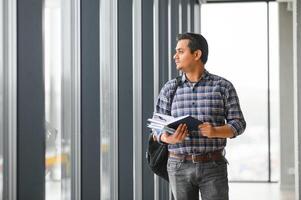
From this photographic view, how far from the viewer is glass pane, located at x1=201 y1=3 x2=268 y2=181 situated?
1124 centimetres

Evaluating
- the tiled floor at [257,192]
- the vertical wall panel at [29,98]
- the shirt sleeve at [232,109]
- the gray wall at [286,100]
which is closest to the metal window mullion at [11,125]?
the vertical wall panel at [29,98]

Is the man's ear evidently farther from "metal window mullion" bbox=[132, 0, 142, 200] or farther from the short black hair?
"metal window mullion" bbox=[132, 0, 142, 200]

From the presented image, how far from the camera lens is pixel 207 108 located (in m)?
3.18

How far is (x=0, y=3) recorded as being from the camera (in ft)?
7.79

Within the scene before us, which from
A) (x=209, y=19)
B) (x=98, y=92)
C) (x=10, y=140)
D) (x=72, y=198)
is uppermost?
(x=209, y=19)

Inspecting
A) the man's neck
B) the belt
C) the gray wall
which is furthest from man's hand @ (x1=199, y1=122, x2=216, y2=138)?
the gray wall

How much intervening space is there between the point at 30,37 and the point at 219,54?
30.1ft

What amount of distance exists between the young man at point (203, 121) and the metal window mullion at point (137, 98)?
5.15ft

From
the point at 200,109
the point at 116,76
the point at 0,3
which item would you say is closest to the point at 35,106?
the point at 0,3

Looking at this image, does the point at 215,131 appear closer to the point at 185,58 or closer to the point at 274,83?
the point at 185,58

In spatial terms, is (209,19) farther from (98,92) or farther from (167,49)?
(98,92)

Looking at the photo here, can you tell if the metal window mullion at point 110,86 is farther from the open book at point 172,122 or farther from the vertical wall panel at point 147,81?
the open book at point 172,122

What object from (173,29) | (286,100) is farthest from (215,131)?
(286,100)

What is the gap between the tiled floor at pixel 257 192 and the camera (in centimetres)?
854
